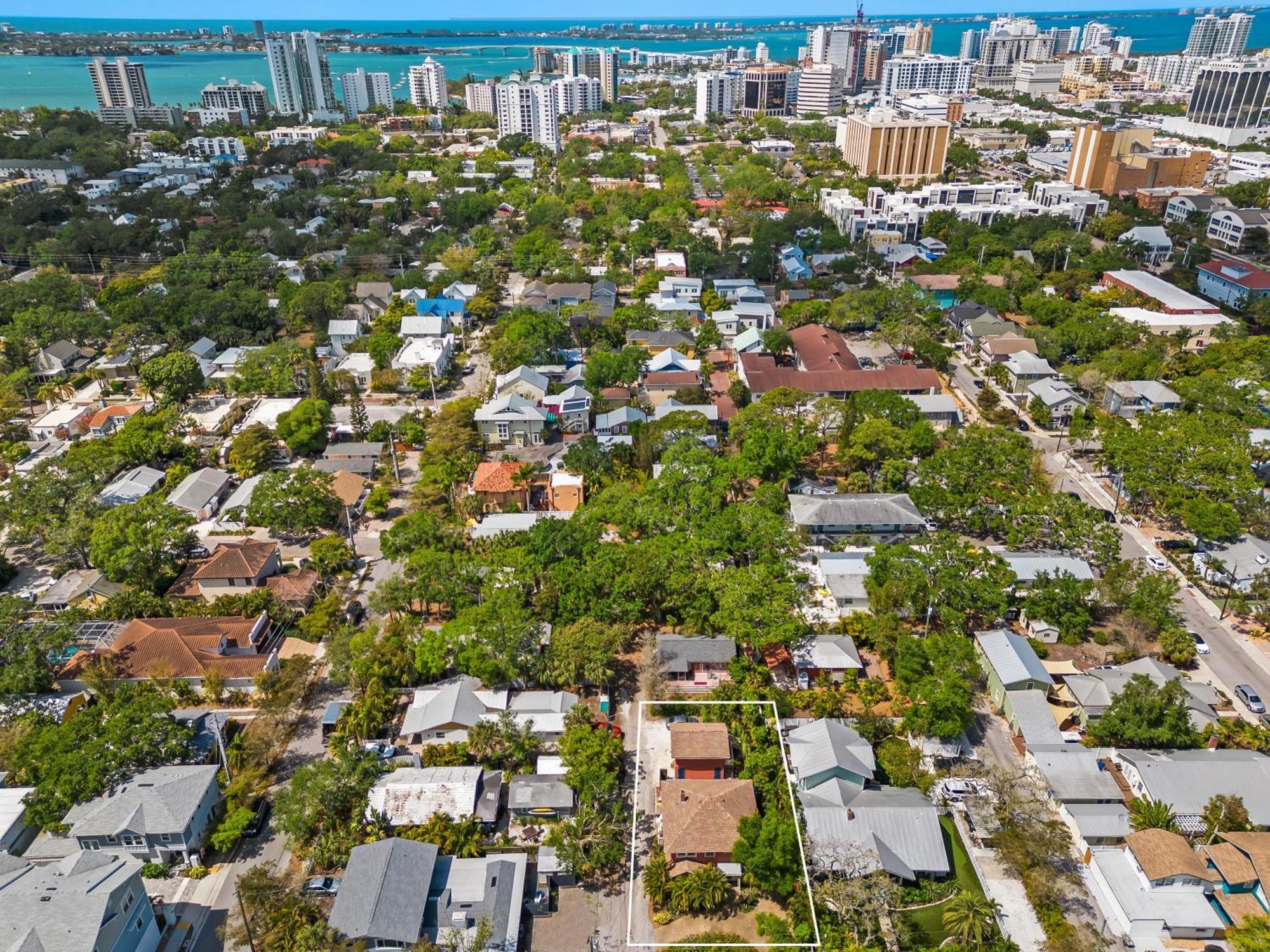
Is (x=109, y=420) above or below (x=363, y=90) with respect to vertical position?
below

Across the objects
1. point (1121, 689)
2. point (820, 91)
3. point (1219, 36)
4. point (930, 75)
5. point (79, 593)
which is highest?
point (1219, 36)

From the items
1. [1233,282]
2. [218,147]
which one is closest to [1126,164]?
[1233,282]

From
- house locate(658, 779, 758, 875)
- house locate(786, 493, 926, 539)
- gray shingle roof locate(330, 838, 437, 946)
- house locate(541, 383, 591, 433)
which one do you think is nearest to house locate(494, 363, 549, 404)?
house locate(541, 383, 591, 433)

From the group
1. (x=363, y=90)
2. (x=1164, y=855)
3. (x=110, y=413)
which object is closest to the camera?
(x=1164, y=855)

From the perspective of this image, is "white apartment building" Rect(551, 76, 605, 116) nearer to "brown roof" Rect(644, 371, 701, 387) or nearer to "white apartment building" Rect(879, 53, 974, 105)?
"white apartment building" Rect(879, 53, 974, 105)

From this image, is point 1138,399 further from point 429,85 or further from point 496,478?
point 429,85

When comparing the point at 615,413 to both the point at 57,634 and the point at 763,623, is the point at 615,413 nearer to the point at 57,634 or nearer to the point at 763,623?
the point at 763,623

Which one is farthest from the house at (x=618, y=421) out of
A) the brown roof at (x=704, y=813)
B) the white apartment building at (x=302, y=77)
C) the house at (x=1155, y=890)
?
the white apartment building at (x=302, y=77)
